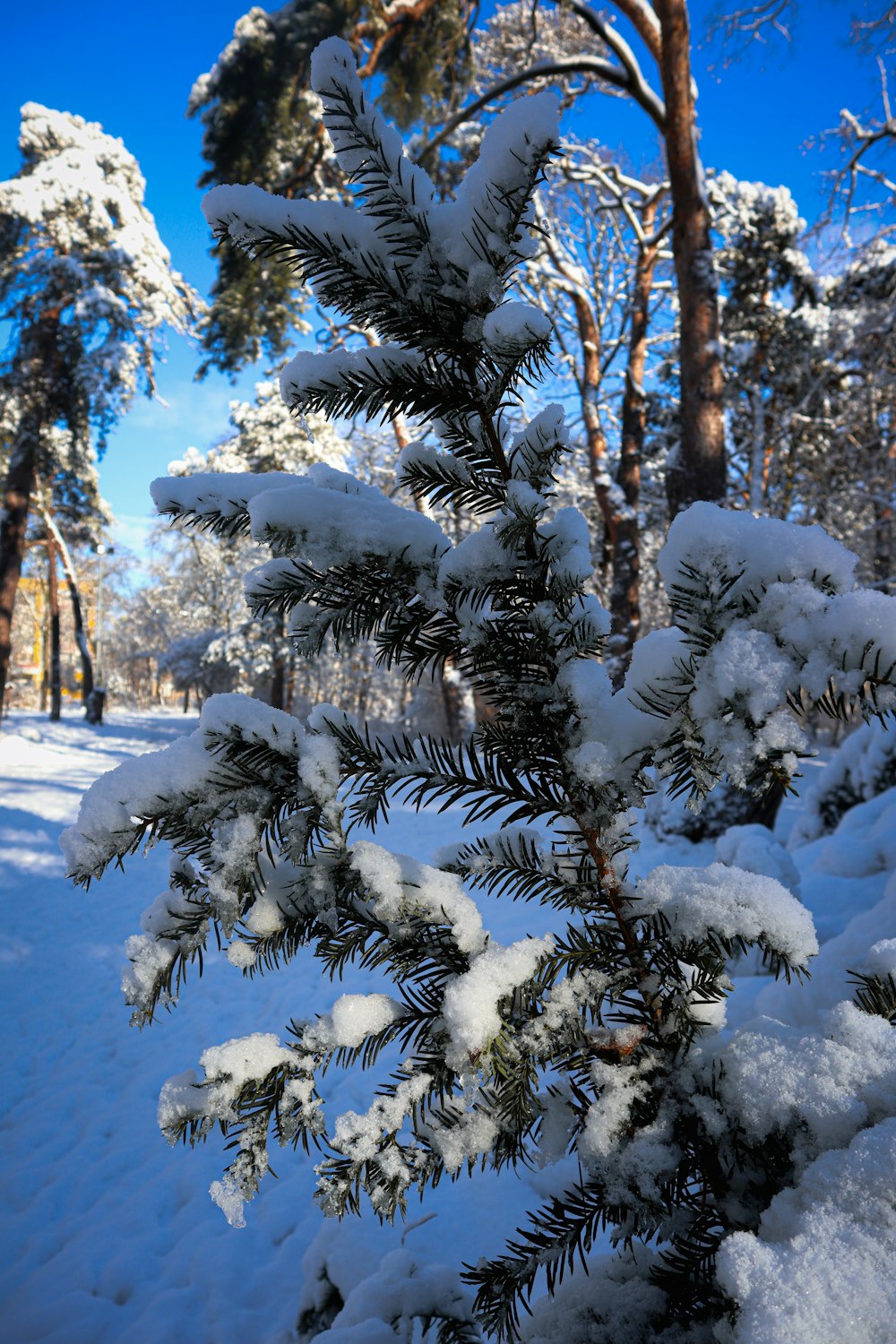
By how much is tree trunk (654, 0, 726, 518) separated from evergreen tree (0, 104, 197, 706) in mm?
12430

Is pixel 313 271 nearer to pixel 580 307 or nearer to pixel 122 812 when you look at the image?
pixel 122 812

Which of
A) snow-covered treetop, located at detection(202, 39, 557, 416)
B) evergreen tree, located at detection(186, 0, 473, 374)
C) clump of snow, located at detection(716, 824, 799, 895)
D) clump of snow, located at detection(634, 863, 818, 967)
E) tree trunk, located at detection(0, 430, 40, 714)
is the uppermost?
evergreen tree, located at detection(186, 0, 473, 374)

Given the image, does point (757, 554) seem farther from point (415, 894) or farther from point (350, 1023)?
point (350, 1023)

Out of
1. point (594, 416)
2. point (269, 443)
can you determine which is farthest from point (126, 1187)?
point (269, 443)

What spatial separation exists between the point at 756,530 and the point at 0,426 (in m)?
17.2

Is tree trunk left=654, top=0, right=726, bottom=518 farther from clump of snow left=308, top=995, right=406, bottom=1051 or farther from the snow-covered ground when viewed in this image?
clump of snow left=308, top=995, right=406, bottom=1051

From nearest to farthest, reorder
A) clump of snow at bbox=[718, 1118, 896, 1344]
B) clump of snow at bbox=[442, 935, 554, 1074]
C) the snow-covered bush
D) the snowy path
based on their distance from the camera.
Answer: clump of snow at bbox=[718, 1118, 896, 1344]
clump of snow at bbox=[442, 935, 554, 1074]
the snowy path
the snow-covered bush

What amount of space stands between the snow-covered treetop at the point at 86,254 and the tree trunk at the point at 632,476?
10512 mm

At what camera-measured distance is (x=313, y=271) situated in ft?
3.59

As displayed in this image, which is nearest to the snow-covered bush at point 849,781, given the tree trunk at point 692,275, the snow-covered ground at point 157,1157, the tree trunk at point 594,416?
the snow-covered ground at point 157,1157

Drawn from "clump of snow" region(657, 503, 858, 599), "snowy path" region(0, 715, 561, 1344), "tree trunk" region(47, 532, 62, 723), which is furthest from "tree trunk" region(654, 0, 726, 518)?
"tree trunk" region(47, 532, 62, 723)

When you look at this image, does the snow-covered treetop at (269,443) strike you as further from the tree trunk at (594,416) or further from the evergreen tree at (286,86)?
the evergreen tree at (286,86)

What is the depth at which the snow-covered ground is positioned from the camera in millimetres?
2631

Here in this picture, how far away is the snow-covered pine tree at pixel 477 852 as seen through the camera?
0.95 m
